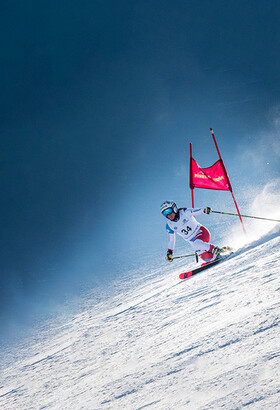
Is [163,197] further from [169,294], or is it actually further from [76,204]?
[169,294]

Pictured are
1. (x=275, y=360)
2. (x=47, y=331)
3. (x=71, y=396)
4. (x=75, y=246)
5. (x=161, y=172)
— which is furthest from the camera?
(x=161, y=172)

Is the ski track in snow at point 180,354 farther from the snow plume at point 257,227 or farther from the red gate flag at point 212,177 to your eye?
the red gate flag at point 212,177

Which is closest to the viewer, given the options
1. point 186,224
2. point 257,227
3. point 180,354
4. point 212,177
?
point 180,354

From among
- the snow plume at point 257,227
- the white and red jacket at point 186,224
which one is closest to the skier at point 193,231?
the white and red jacket at point 186,224

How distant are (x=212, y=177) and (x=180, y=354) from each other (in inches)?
153

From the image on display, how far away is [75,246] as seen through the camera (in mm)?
32969

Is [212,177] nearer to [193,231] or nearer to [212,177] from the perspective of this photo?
[212,177]

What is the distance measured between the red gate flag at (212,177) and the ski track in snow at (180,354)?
1343mm

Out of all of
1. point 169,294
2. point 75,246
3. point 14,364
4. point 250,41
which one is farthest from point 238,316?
point 250,41

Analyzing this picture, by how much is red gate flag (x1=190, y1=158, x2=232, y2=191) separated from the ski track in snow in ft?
4.41

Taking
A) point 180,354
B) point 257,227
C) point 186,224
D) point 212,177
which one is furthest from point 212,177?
point 257,227

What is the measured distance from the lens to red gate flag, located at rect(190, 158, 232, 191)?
6.45 m

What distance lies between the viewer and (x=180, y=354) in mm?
3496

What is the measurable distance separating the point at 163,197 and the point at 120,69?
38774 millimetres
